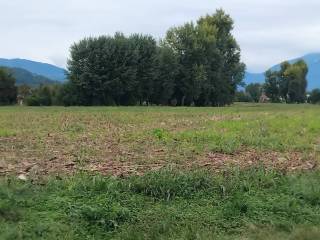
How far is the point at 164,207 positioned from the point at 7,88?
247ft

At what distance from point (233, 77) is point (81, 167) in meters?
68.2

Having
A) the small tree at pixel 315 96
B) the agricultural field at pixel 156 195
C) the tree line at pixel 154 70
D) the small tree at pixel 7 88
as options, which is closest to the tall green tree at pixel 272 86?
the small tree at pixel 315 96

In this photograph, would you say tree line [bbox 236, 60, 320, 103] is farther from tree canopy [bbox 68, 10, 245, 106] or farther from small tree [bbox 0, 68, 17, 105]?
small tree [bbox 0, 68, 17, 105]

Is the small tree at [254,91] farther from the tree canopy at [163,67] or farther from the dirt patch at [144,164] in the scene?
the dirt patch at [144,164]

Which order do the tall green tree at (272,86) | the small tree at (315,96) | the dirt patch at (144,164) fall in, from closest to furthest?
the dirt patch at (144,164), the tall green tree at (272,86), the small tree at (315,96)

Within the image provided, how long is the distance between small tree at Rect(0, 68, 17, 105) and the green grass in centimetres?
7279

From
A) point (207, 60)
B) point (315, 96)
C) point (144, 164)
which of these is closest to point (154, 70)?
point (207, 60)

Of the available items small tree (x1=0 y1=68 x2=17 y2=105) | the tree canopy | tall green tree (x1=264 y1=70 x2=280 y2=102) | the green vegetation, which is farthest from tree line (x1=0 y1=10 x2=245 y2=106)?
tall green tree (x1=264 y1=70 x2=280 y2=102)

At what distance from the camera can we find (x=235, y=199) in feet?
23.8

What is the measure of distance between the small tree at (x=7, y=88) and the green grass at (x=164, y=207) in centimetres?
7279

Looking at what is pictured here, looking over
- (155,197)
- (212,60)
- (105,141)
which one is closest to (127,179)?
(155,197)

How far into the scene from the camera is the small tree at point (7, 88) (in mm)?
77438

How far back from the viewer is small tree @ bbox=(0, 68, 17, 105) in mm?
77438

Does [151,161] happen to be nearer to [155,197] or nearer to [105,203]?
[155,197]
